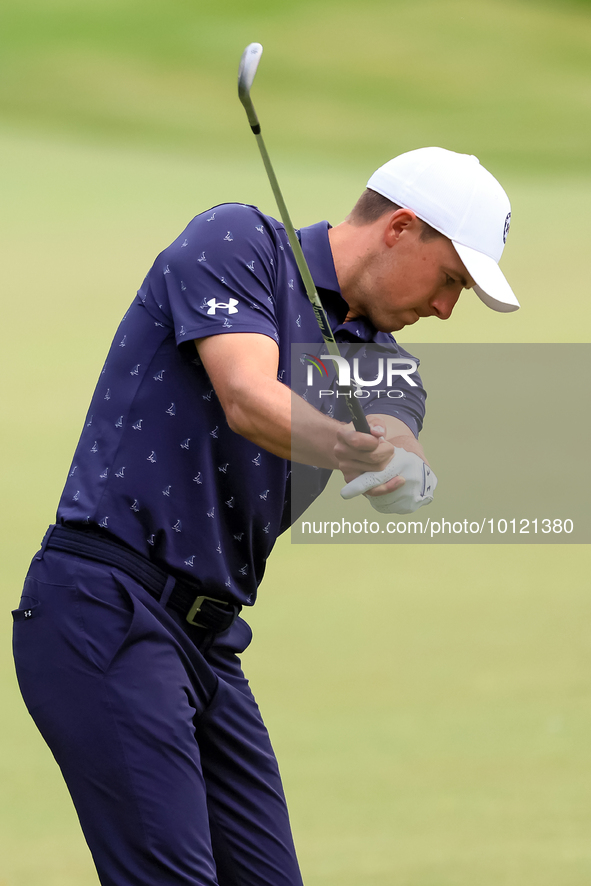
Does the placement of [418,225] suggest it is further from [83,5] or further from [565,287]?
[83,5]

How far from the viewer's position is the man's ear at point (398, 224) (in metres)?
Result: 1.08

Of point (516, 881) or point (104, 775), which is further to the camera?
point (516, 881)

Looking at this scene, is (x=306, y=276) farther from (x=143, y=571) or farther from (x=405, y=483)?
(x=143, y=571)

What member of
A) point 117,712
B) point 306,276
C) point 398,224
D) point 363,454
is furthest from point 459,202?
point 117,712

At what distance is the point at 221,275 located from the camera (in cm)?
97

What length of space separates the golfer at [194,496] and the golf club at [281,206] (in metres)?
0.04

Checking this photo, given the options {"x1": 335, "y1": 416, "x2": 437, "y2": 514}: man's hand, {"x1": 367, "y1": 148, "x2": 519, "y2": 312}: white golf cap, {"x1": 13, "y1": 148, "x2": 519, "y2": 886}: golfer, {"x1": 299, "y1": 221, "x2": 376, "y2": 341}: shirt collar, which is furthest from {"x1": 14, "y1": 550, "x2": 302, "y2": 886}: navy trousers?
{"x1": 367, "y1": 148, "x2": 519, "y2": 312}: white golf cap

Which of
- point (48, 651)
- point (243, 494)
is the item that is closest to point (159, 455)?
point (243, 494)

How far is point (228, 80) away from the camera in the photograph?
3.26 metres

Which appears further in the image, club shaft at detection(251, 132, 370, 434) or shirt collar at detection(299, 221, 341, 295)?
shirt collar at detection(299, 221, 341, 295)

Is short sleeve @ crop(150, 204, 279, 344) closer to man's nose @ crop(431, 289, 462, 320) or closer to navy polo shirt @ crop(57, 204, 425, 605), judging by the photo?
navy polo shirt @ crop(57, 204, 425, 605)

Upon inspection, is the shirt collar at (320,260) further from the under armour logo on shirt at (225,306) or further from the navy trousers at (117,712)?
the navy trousers at (117,712)

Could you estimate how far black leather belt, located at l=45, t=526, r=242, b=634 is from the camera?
39.4 inches

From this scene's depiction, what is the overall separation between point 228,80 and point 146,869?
2.81 m
